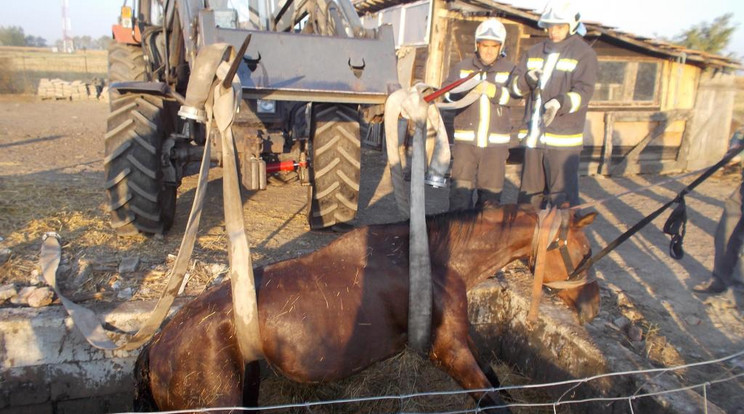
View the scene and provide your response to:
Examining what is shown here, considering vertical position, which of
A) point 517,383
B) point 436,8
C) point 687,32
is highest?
point 687,32

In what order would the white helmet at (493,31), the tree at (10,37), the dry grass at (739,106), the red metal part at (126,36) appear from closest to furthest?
the white helmet at (493,31) < the red metal part at (126,36) < the dry grass at (739,106) < the tree at (10,37)

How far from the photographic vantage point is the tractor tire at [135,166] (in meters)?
4.43

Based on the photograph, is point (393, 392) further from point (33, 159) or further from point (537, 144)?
point (33, 159)

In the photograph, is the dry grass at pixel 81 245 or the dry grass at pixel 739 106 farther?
the dry grass at pixel 739 106

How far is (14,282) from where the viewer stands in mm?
3477

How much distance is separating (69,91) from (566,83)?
20703 millimetres

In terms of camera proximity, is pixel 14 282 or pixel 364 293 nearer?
pixel 364 293

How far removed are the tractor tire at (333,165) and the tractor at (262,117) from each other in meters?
0.01

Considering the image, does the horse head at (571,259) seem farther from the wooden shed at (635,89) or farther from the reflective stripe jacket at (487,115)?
the wooden shed at (635,89)

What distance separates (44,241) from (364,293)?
119 inches

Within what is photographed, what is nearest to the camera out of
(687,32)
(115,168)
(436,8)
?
(115,168)

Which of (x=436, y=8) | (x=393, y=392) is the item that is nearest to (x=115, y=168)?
(x=393, y=392)

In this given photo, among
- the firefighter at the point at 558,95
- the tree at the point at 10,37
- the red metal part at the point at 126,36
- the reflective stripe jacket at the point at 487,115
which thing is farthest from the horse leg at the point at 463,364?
the tree at the point at 10,37

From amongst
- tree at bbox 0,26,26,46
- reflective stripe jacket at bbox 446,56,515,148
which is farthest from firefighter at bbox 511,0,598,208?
tree at bbox 0,26,26,46
